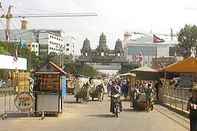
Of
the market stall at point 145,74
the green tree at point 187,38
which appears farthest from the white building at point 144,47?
the market stall at point 145,74

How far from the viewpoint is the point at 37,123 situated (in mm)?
21703

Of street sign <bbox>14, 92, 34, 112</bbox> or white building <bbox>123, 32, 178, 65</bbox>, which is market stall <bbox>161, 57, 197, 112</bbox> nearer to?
street sign <bbox>14, 92, 34, 112</bbox>

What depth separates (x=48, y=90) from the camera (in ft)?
83.6

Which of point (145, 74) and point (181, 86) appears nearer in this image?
point (181, 86)

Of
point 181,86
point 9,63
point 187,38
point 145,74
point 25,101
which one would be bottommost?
point 25,101

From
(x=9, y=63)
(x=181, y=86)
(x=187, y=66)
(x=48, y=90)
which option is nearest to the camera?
(x=48, y=90)

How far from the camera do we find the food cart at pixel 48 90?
25078mm

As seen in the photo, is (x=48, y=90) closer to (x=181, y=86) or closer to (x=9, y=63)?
(x=181, y=86)

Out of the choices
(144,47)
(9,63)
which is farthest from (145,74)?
(144,47)

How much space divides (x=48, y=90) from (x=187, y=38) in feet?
267

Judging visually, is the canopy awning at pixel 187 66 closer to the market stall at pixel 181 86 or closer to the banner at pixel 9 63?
the market stall at pixel 181 86

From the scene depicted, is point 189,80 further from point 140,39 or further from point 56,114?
point 140,39

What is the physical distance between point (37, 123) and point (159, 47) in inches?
5493

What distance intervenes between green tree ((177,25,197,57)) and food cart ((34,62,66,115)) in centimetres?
7994
